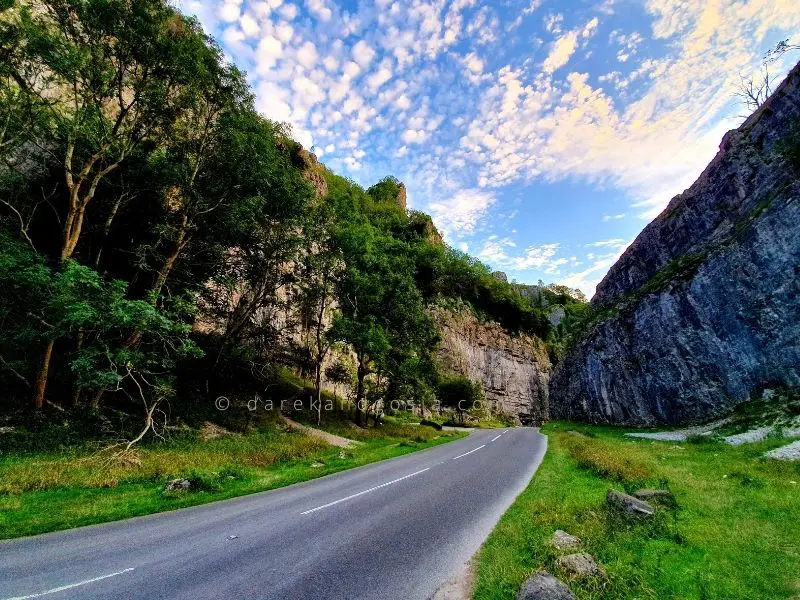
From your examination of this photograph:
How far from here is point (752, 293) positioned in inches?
944

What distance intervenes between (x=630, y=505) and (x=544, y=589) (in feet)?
13.4

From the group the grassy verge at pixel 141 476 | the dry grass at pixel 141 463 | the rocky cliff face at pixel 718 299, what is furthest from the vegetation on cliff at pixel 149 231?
the rocky cliff face at pixel 718 299

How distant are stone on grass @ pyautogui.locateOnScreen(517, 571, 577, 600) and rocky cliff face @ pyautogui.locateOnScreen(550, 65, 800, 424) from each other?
25.0 m

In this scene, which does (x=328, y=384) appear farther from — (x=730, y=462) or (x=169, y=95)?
(x=730, y=462)

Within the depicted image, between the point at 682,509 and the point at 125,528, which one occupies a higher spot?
the point at 682,509

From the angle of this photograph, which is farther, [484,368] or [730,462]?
[484,368]

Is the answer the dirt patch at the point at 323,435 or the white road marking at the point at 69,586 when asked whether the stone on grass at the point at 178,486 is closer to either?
the white road marking at the point at 69,586

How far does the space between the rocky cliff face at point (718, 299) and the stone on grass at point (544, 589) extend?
2501 cm

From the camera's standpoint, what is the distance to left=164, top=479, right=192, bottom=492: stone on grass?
1229cm

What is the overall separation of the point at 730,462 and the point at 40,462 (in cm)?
2393

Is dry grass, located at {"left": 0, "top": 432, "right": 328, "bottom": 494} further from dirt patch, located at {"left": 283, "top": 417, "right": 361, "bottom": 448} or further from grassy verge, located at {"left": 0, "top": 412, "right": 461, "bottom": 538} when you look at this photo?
dirt patch, located at {"left": 283, "top": 417, "right": 361, "bottom": 448}

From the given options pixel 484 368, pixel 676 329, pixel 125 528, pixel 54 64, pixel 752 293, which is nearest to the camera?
pixel 125 528

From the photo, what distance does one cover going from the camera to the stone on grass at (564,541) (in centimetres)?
621

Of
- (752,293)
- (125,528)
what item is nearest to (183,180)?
(125,528)
